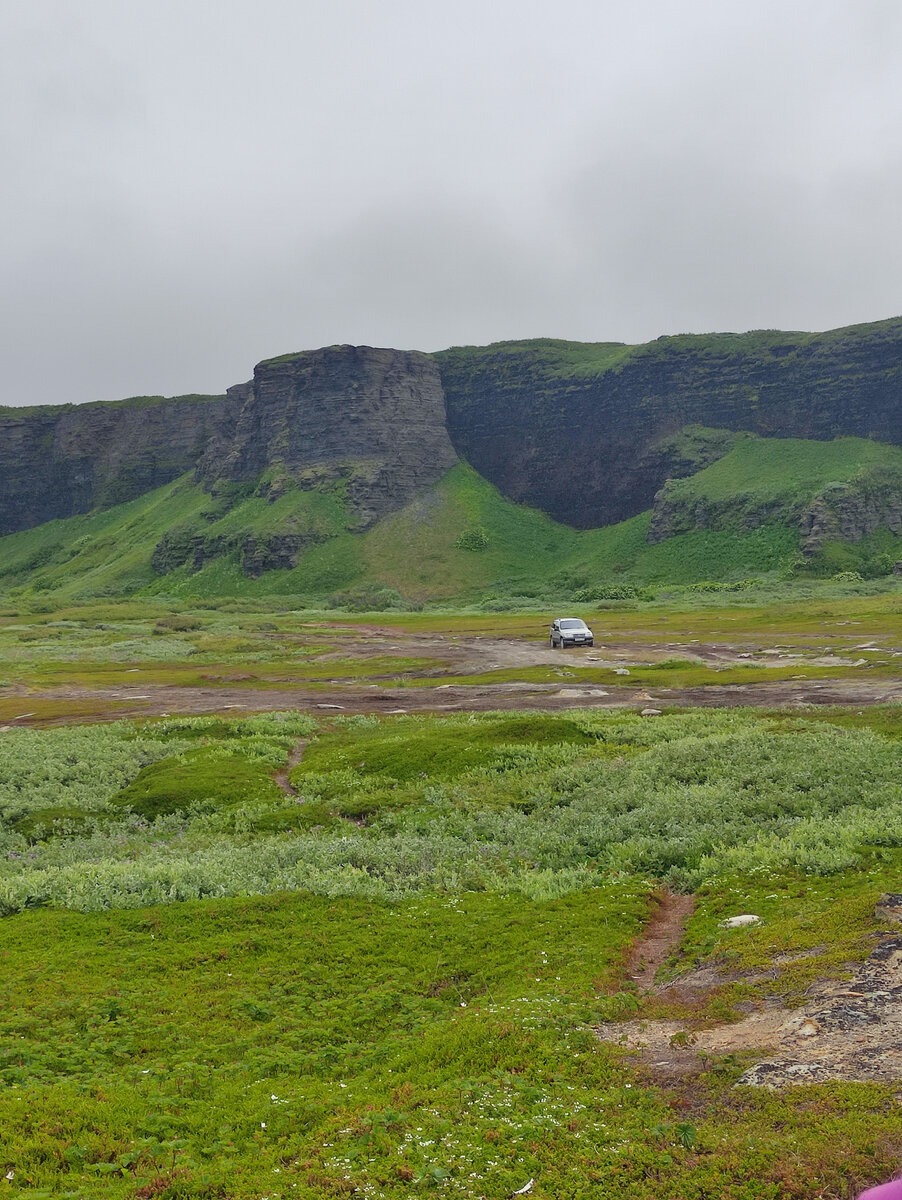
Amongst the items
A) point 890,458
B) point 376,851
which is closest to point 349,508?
point 890,458

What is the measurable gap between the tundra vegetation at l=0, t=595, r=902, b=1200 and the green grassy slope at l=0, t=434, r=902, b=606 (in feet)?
414

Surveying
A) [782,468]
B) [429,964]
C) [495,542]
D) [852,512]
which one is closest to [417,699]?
[429,964]

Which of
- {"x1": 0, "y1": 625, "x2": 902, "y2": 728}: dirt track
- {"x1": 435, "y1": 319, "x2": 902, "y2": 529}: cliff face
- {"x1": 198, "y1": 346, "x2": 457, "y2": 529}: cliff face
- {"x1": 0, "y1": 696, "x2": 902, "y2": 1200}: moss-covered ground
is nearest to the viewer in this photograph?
{"x1": 0, "y1": 696, "x2": 902, "y2": 1200}: moss-covered ground

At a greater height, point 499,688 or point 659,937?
point 659,937

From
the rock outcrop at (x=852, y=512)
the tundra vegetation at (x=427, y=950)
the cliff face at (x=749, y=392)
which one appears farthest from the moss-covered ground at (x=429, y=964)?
the cliff face at (x=749, y=392)

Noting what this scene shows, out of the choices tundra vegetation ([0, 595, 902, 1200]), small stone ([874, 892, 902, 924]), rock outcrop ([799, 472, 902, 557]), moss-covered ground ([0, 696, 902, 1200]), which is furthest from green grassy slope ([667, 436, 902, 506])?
small stone ([874, 892, 902, 924])

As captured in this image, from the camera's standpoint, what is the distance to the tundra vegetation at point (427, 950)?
7.21m

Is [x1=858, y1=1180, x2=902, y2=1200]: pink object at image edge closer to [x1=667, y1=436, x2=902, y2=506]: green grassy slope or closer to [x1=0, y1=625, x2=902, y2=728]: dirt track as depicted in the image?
[x1=0, y1=625, x2=902, y2=728]: dirt track

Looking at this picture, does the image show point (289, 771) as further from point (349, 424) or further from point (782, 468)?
point (349, 424)

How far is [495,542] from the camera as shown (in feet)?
601

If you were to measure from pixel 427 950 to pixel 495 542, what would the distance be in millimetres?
171564

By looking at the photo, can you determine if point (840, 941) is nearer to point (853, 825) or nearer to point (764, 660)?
point (853, 825)

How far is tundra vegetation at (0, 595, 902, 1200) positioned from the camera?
7215mm

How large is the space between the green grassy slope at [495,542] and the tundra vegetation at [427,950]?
414 feet
